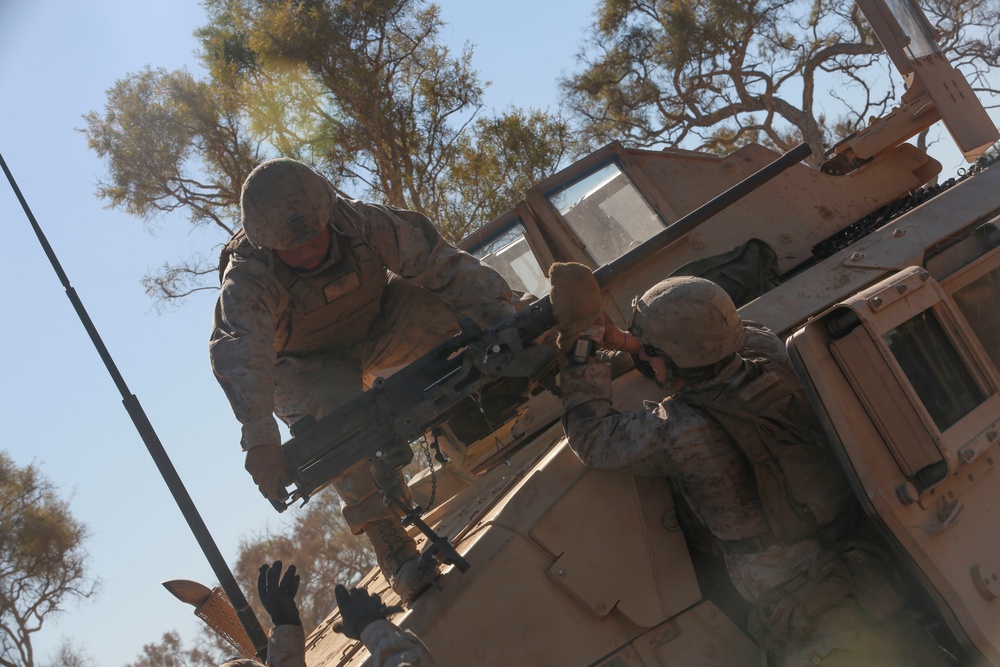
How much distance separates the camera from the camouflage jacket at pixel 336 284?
12.2 ft

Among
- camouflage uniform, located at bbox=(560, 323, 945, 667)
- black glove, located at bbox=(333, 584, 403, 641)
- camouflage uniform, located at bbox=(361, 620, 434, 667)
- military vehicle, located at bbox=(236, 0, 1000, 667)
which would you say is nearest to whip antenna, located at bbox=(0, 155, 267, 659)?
military vehicle, located at bbox=(236, 0, 1000, 667)

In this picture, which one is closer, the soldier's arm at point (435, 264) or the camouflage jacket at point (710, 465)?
the camouflage jacket at point (710, 465)

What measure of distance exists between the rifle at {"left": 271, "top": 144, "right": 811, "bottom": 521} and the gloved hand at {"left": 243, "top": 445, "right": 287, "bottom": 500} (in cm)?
3

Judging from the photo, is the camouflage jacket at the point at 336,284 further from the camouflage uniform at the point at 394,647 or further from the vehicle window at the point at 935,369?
the vehicle window at the point at 935,369

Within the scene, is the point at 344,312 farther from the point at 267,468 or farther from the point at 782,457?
the point at 782,457

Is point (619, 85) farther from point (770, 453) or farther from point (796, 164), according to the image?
point (770, 453)

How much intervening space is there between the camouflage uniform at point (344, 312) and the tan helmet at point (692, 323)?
3.58ft

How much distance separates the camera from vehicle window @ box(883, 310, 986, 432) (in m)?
2.86

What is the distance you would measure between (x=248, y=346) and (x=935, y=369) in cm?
231

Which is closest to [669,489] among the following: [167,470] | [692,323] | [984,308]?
[692,323]

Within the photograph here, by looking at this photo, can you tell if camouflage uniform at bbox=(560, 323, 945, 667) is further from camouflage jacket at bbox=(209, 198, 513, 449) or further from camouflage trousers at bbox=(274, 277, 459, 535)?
camouflage trousers at bbox=(274, 277, 459, 535)

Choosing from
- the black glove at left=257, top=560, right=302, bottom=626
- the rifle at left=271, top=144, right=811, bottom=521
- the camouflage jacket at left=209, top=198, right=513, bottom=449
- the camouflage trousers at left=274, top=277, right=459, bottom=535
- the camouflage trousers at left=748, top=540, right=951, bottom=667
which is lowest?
the camouflage trousers at left=748, top=540, right=951, bottom=667

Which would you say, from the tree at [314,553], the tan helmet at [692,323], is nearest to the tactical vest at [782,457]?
the tan helmet at [692,323]

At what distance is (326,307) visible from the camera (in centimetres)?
415
